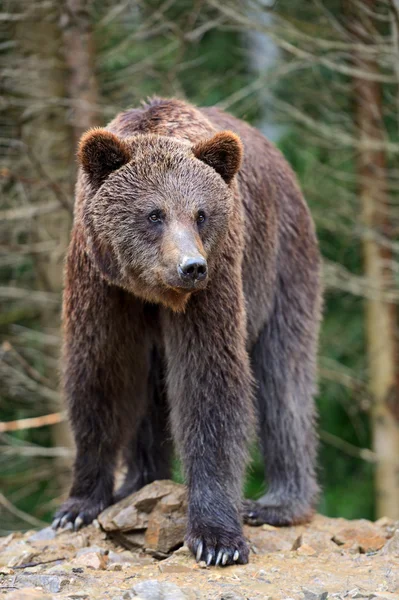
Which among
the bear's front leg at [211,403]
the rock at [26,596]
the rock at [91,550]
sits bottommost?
the rock at [91,550]

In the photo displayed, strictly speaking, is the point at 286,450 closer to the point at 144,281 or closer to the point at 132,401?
the point at 132,401

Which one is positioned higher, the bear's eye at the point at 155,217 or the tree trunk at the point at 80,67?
the tree trunk at the point at 80,67

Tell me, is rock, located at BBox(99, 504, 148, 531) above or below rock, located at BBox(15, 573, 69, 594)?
below

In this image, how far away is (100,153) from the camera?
5676mm

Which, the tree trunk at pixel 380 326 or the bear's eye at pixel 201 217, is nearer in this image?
the bear's eye at pixel 201 217

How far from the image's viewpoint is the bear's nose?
5.13 metres

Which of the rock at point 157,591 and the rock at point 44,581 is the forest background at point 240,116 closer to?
the rock at point 44,581

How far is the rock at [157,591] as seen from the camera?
470 cm

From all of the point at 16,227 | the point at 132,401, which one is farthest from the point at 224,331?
the point at 16,227

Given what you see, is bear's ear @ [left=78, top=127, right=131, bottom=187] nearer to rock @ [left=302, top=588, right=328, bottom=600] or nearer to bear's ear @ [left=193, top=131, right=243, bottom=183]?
bear's ear @ [left=193, top=131, right=243, bottom=183]

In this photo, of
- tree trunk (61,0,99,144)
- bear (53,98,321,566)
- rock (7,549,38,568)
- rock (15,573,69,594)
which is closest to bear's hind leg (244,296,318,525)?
bear (53,98,321,566)

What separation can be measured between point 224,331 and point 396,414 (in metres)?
6.88

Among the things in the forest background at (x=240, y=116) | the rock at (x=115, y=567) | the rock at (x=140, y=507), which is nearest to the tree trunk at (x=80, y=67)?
the forest background at (x=240, y=116)

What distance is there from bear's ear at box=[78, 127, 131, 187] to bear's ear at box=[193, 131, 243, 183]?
1.51ft
